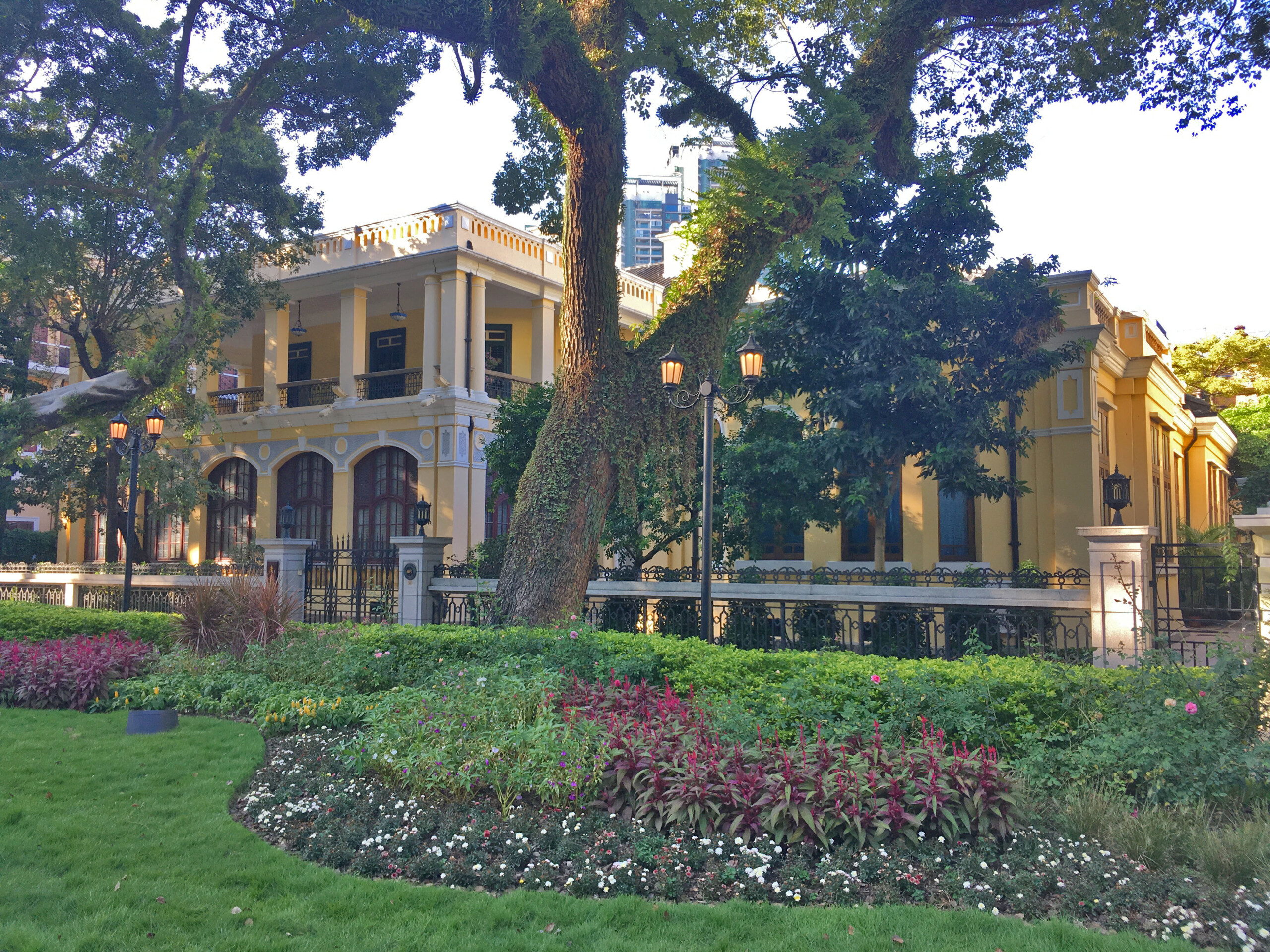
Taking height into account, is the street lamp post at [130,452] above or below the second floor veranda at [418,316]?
below

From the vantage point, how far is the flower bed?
14.5 feet

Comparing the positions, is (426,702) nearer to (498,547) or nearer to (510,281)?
(498,547)

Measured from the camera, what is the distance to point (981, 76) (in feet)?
42.0

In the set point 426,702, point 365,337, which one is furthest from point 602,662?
point 365,337

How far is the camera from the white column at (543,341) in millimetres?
22188

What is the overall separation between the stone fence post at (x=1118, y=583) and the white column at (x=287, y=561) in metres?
11.1

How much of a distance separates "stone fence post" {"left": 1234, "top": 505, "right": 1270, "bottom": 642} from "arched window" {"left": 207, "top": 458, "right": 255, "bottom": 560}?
2231cm

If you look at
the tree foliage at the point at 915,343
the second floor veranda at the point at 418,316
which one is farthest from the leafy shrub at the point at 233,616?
the second floor veranda at the point at 418,316

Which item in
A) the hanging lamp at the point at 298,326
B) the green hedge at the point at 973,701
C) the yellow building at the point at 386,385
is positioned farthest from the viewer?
the hanging lamp at the point at 298,326

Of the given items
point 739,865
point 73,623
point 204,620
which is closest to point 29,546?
point 73,623

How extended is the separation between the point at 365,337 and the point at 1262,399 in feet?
102

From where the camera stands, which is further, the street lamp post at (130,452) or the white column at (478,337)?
the white column at (478,337)

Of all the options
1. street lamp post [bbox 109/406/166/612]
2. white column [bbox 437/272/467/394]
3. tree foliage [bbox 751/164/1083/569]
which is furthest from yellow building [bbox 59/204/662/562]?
tree foliage [bbox 751/164/1083/569]

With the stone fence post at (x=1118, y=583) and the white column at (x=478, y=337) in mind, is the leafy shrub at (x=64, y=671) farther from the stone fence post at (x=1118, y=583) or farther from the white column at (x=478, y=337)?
the stone fence post at (x=1118, y=583)
